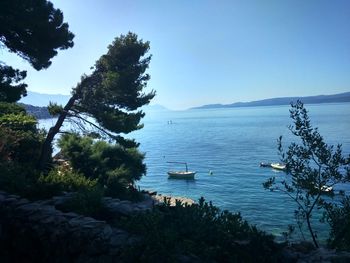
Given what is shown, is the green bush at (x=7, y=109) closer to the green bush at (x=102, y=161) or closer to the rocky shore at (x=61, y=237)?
the green bush at (x=102, y=161)

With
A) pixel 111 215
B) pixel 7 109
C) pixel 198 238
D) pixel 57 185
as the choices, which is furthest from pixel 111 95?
pixel 198 238

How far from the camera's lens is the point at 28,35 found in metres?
17.7

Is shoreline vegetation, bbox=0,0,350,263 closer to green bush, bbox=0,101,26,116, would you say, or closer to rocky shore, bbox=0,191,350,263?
rocky shore, bbox=0,191,350,263

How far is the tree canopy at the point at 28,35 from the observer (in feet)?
52.6

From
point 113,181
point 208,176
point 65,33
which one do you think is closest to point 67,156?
point 113,181

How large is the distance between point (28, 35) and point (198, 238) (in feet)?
51.1

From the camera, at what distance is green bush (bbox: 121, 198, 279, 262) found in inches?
247

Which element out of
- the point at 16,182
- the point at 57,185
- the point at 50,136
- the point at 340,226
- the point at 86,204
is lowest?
the point at 340,226

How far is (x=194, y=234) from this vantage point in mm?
6969

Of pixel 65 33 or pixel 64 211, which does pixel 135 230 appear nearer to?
pixel 64 211

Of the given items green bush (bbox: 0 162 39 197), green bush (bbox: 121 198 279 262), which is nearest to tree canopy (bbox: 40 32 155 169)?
green bush (bbox: 0 162 39 197)

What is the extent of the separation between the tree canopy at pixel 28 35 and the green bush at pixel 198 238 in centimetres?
1306

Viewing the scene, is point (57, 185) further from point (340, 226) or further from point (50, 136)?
point (50, 136)

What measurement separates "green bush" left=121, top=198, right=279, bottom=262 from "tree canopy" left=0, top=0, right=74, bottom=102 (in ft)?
42.8
